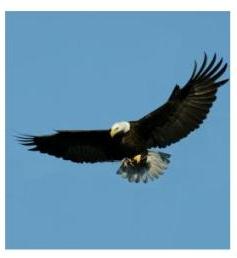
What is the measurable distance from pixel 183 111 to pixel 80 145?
49.2 inches

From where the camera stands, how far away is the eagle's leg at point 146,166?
10008mm

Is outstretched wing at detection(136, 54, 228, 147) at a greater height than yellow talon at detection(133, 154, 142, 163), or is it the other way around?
outstretched wing at detection(136, 54, 228, 147)

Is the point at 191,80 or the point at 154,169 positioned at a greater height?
the point at 191,80

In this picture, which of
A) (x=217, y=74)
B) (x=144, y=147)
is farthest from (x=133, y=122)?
(x=217, y=74)

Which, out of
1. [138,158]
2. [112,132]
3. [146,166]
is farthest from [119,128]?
[146,166]

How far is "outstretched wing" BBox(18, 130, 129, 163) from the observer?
10.0 m

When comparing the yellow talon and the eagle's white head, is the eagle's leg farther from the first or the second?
the eagle's white head

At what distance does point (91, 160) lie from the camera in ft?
33.4

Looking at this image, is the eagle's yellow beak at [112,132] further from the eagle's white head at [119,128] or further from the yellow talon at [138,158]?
the yellow talon at [138,158]

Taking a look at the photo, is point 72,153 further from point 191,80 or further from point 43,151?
point 191,80

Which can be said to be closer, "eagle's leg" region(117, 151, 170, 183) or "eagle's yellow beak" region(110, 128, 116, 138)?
"eagle's yellow beak" region(110, 128, 116, 138)

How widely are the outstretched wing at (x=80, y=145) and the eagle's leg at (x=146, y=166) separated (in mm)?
186

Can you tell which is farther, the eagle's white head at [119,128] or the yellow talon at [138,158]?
the yellow talon at [138,158]

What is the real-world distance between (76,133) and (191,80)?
54.8 inches
